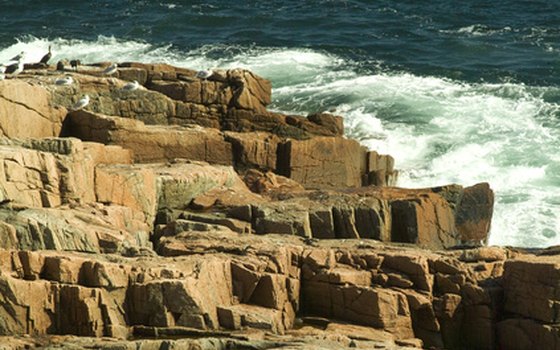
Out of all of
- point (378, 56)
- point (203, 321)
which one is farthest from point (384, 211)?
Result: point (378, 56)

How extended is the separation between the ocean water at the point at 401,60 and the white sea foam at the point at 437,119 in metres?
0.06

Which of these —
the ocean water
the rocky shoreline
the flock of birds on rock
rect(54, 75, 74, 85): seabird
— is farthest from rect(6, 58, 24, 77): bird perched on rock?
the ocean water

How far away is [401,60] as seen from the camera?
55531 millimetres

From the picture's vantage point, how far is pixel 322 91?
49.7m

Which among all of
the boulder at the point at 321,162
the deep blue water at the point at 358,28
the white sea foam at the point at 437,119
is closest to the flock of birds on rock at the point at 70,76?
the boulder at the point at 321,162

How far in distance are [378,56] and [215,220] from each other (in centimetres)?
2896

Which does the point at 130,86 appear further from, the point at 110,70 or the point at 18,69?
the point at 18,69

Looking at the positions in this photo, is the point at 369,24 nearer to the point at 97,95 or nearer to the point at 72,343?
the point at 97,95

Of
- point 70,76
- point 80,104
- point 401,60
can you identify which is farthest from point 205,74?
point 401,60

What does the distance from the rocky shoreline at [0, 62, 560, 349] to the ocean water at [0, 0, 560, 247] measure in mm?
7157

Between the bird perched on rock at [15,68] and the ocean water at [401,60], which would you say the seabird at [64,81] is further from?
the ocean water at [401,60]

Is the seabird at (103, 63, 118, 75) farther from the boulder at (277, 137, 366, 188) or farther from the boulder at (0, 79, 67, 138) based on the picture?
the boulder at (277, 137, 366, 188)

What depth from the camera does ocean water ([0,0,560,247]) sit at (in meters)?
43.0

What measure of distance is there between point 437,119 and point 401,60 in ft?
27.9
